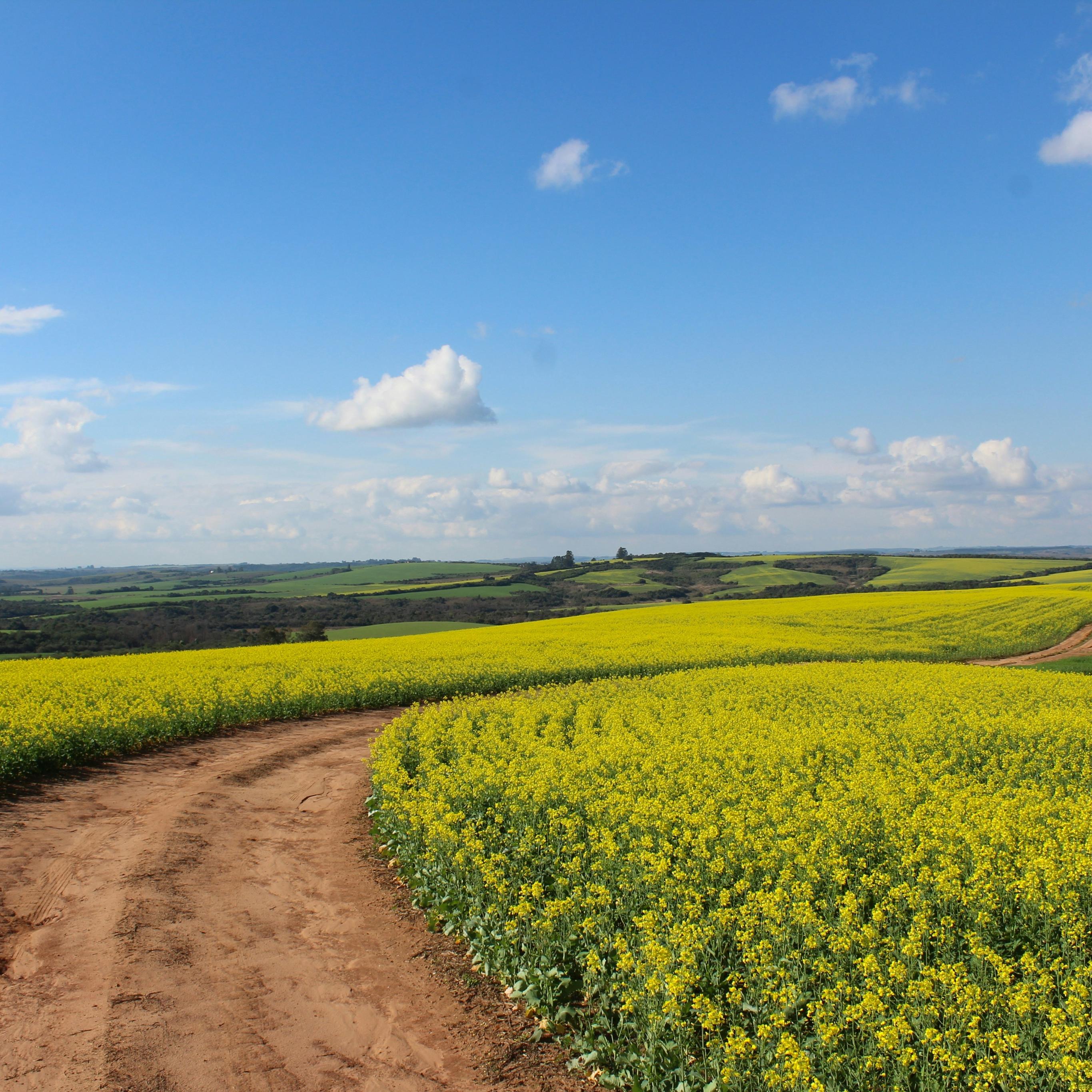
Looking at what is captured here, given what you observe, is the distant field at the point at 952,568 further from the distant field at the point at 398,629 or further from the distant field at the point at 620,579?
the distant field at the point at 398,629

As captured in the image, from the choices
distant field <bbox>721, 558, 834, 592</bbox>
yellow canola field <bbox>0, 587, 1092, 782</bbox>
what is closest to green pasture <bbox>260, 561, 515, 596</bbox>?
distant field <bbox>721, 558, 834, 592</bbox>

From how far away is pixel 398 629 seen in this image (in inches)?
1842

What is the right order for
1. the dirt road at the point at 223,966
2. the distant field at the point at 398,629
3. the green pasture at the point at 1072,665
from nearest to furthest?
1. the dirt road at the point at 223,966
2. the green pasture at the point at 1072,665
3. the distant field at the point at 398,629

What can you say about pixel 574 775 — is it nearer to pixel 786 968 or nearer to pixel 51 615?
pixel 786 968

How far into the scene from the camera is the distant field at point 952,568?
72125 millimetres

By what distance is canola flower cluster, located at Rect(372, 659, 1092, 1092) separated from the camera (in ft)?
15.0

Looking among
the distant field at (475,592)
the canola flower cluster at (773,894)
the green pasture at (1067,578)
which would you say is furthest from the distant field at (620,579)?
the canola flower cluster at (773,894)

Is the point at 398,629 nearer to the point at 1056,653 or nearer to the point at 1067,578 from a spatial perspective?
the point at 1056,653

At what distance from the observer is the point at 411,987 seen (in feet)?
21.6

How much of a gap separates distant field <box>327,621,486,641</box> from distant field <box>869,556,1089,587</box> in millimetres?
43930

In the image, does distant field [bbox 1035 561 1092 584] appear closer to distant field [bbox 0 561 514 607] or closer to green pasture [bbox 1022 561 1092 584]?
green pasture [bbox 1022 561 1092 584]

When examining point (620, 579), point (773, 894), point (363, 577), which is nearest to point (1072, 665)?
point (773, 894)

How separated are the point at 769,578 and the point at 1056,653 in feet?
149

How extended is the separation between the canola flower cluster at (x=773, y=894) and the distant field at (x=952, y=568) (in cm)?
6566
